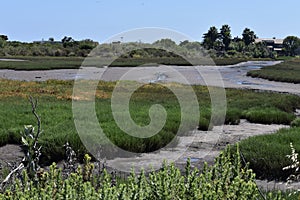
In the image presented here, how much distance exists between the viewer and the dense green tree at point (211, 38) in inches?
5822

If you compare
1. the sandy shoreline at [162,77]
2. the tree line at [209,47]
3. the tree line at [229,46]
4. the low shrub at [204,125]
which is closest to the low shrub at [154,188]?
the low shrub at [204,125]

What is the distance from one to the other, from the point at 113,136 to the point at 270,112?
8.54 m

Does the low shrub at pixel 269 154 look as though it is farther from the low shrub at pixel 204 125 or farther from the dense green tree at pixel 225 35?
the dense green tree at pixel 225 35

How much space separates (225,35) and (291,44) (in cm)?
2391

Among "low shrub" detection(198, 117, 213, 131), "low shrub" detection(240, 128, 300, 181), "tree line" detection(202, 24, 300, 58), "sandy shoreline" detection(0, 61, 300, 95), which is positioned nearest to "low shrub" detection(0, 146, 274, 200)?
"low shrub" detection(240, 128, 300, 181)

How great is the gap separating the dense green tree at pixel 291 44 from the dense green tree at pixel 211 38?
24.2 metres

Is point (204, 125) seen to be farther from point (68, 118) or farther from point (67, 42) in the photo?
point (67, 42)

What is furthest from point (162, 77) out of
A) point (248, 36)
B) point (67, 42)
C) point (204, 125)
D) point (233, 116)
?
point (248, 36)

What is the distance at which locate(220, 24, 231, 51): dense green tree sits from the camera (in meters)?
152

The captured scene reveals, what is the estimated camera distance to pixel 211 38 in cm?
15300

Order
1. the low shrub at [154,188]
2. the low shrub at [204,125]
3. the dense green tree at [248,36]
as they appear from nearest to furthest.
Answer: the low shrub at [154,188] → the low shrub at [204,125] → the dense green tree at [248,36]

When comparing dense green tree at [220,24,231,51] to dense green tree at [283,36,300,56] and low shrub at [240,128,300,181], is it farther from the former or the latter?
low shrub at [240,128,300,181]

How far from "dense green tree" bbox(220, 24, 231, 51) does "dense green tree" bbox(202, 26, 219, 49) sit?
5.78ft

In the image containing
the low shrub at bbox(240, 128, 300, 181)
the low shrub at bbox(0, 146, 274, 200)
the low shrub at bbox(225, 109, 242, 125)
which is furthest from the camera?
the low shrub at bbox(225, 109, 242, 125)
